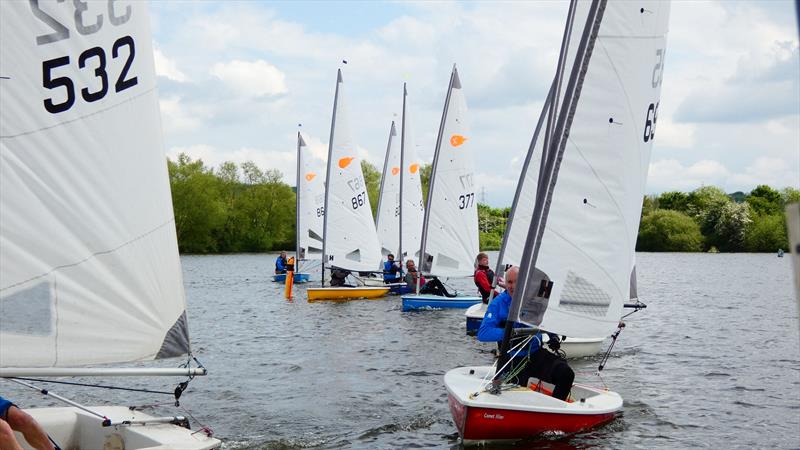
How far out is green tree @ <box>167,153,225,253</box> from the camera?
6831 centimetres

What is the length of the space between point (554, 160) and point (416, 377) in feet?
17.6

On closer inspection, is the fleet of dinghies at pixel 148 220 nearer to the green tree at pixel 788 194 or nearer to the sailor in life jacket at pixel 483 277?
the sailor in life jacket at pixel 483 277

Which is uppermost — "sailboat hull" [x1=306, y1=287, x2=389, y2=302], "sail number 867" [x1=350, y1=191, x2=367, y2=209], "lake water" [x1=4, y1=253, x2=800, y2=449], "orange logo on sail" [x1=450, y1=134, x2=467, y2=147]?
"orange logo on sail" [x1=450, y1=134, x2=467, y2=147]

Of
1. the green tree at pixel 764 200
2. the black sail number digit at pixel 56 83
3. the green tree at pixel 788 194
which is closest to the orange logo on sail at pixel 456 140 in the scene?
the black sail number digit at pixel 56 83

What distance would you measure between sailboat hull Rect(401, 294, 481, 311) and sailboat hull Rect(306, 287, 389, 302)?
3519mm

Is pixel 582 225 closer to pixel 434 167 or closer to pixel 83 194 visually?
pixel 83 194

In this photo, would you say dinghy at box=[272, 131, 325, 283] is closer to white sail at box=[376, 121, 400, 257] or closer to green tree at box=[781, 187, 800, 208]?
white sail at box=[376, 121, 400, 257]

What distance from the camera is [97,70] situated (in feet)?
14.8

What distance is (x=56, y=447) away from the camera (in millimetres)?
5246

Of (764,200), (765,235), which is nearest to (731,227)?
(765,235)

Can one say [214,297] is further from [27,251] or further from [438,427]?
[27,251]

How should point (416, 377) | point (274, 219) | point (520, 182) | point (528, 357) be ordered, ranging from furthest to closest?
point (274, 219) < point (520, 182) < point (416, 377) < point (528, 357)

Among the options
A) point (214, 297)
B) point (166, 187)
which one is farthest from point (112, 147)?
point (214, 297)

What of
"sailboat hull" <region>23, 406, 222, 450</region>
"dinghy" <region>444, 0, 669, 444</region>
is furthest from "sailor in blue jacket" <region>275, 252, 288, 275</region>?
"sailboat hull" <region>23, 406, 222, 450</region>
